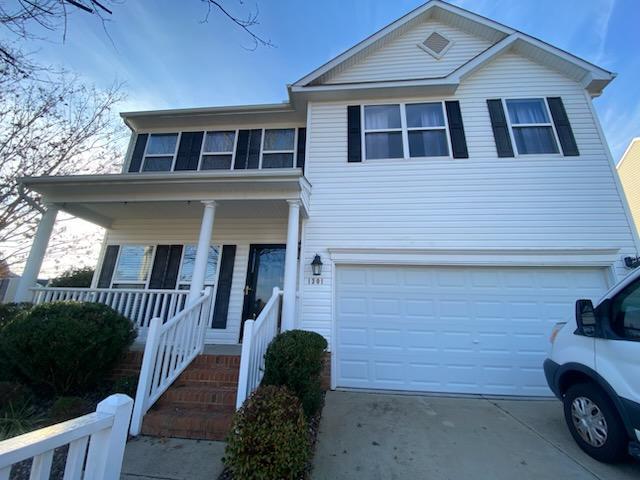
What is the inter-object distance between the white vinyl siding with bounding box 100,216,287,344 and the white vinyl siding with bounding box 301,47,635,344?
1.38m

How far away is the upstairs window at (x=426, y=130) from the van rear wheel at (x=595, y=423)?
4.79 m

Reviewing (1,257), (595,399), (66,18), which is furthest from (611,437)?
(1,257)

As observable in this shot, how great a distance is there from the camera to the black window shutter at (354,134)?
6.40 m

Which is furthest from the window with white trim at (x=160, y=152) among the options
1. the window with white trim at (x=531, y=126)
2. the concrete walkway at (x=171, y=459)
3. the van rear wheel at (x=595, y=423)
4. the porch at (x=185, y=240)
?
the van rear wheel at (x=595, y=423)

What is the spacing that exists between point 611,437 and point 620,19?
8667 mm

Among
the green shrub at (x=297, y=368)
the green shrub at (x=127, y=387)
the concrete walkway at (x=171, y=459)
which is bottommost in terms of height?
the concrete walkway at (x=171, y=459)

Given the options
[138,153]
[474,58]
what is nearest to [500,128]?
[474,58]

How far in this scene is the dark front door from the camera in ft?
21.2

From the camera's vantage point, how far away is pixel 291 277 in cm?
502

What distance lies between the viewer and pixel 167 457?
2.98 m

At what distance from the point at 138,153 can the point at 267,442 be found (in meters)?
8.14

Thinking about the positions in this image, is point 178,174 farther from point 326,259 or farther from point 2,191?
point 2,191

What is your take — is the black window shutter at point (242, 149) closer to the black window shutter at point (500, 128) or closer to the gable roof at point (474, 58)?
Answer: the gable roof at point (474, 58)

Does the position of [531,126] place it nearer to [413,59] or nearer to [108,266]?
[413,59]
